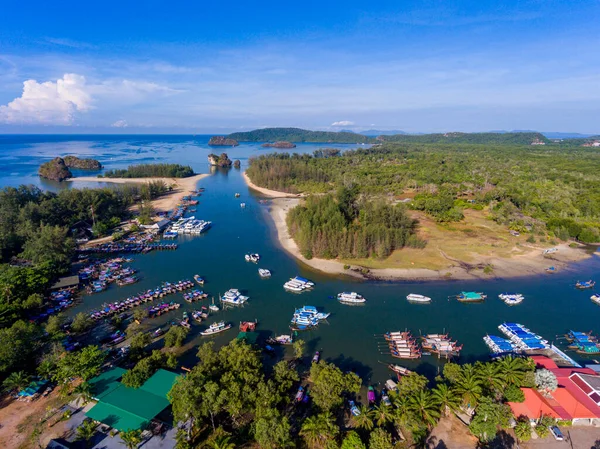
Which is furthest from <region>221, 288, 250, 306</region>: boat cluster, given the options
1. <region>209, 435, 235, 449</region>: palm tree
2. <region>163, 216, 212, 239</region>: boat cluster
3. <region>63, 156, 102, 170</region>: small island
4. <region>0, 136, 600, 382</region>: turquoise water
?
<region>63, 156, 102, 170</region>: small island

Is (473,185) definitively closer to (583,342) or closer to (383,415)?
(583,342)

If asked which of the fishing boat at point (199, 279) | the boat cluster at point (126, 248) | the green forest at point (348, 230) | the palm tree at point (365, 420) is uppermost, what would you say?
the green forest at point (348, 230)

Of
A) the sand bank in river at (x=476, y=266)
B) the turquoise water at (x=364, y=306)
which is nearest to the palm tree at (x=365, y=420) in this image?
the turquoise water at (x=364, y=306)

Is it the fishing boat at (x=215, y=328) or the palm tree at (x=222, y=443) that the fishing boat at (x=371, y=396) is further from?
the fishing boat at (x=215, y=328)

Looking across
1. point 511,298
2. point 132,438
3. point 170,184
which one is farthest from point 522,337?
point 170,184

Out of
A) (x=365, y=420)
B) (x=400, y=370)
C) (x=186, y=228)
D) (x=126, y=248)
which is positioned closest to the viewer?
(x=365, y=420)

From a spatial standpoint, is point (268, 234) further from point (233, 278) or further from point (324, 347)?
point (324, 347)
